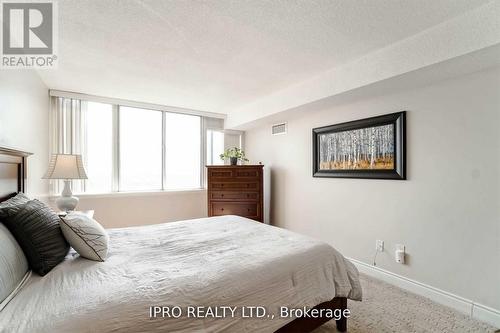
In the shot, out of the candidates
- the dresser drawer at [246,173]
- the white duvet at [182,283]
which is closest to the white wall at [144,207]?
the dresser drawer at [246,173]

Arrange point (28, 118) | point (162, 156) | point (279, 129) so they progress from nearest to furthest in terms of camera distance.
Answer: point (28, 118) → point (279, 129) → point (162, 156)

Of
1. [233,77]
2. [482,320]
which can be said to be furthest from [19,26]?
[482,320]

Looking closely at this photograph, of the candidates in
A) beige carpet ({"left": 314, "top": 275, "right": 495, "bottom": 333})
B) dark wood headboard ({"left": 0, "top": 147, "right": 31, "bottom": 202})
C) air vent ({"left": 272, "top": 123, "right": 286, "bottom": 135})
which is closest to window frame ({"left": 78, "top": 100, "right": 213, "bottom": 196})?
air vent ({"left": 272, "top": 123, "right": 286, "bottom": 135})

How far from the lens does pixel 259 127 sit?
464 cm

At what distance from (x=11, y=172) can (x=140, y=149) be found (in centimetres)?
229

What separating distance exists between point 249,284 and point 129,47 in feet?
7.37

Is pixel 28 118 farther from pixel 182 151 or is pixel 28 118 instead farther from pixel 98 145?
pixel 182 151

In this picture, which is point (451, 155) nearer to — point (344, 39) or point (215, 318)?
point (344, 39)

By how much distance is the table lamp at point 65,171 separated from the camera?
8.05ft

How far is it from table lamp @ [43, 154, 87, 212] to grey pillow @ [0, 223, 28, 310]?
1424 millimetres

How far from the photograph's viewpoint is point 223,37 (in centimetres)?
204

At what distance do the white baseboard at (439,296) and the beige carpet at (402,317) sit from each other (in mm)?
60

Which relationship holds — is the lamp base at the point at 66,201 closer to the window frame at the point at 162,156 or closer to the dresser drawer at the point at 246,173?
the window frame at the point at 162,156

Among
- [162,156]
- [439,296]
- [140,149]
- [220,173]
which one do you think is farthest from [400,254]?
[140,149]
